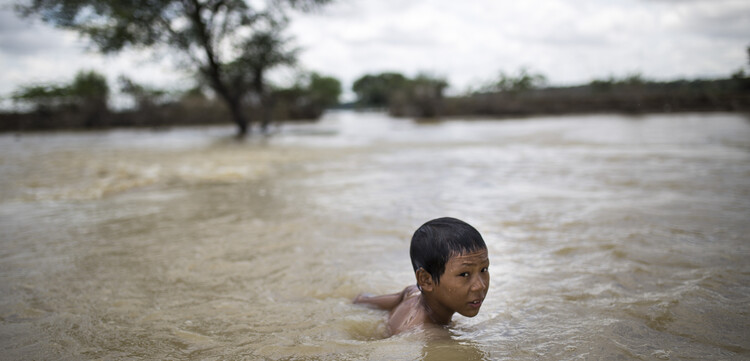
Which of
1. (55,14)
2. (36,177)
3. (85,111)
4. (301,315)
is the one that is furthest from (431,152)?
(85,111)

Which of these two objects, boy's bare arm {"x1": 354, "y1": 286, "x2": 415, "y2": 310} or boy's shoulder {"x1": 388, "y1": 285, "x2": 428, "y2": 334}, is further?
boy's bare arm {"x1": 354, "y1": 286, "x2": 415, "y2": 310}

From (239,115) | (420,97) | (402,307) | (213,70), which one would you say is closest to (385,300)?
(402,307)

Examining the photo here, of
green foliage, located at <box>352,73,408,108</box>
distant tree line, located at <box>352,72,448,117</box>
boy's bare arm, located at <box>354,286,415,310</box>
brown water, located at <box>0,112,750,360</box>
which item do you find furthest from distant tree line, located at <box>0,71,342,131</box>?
green foliage, located at <box>352,73,408,108</box>

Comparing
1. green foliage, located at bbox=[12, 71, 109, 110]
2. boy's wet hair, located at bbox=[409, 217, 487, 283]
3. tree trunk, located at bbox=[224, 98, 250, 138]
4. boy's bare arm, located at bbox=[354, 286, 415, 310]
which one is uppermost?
green foliage, located at bbox=[12, 71, 109, 110]

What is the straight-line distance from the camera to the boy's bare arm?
2361mm

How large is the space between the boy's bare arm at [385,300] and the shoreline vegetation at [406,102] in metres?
19.3

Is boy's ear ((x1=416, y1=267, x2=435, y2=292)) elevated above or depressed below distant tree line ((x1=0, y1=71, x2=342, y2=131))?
below

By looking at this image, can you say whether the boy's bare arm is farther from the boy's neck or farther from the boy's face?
the boy's face

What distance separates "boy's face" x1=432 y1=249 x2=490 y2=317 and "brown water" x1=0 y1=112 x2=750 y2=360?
207 millimetres

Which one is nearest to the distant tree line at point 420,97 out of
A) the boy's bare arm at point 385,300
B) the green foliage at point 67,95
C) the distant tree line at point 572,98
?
the distant tree line at point 572,98

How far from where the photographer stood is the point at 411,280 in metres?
2.82

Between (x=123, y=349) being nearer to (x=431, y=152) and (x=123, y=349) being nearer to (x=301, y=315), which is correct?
(x=301, y=315)

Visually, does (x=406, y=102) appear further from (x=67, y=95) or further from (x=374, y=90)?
(x=374, y=90)

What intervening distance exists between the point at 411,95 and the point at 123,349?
32.6 m
